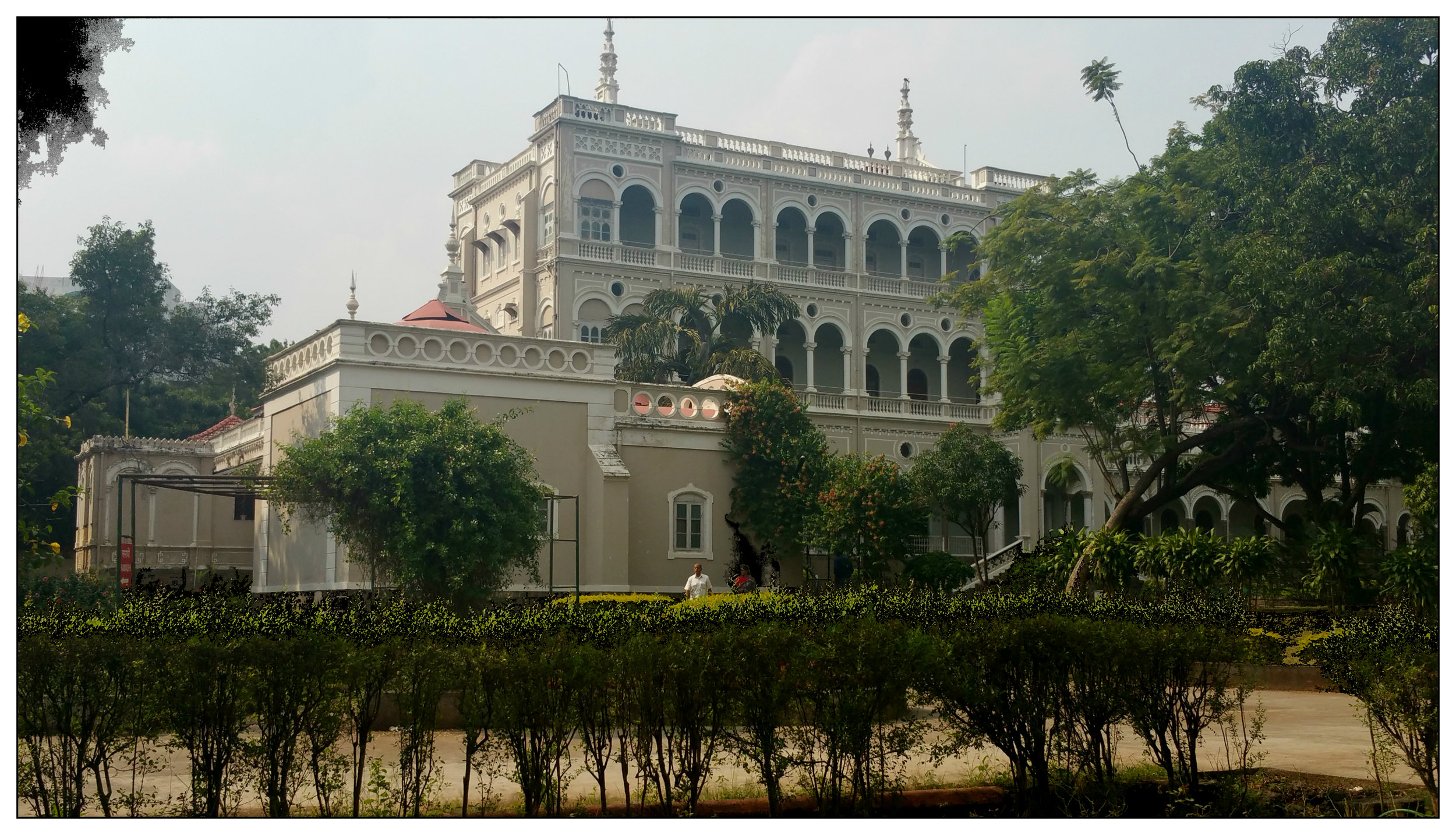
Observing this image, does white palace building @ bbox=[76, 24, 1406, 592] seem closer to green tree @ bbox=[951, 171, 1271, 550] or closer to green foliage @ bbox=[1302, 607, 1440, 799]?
green tree @ bbox=[951, 171, 1271, 550]

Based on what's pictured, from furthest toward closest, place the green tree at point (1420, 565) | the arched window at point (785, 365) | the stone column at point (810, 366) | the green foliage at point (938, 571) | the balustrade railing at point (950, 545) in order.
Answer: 1. the arched window at point (785, 365)
2. the stone column at point (810, 366)
3. the balustrade railing at point (950, 545)
4. the green foliage at point (938, 571)
5. the green tree at point (1420, 565)

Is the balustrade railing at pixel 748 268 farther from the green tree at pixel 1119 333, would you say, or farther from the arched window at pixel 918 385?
the green tree at pixel 1119 333

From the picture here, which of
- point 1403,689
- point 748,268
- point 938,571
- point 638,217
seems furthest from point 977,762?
point 638,217

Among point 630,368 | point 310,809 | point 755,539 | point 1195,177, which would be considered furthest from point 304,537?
point 1195,177

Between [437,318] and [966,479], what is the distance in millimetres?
13442

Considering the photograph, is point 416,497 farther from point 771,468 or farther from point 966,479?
point 966,479

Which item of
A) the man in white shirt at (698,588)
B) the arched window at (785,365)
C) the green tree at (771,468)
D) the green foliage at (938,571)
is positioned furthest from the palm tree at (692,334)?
the man in white shirt at (698,588)

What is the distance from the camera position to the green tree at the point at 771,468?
87.0 ft

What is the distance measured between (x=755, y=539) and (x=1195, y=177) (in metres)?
11.2

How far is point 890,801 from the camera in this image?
Result: 7547mm

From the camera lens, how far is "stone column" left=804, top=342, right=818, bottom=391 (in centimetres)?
4025

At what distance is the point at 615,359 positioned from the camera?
27.8 meters

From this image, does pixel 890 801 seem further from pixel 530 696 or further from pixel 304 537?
pixel 304 537

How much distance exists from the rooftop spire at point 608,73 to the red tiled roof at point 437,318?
48.7 feet
